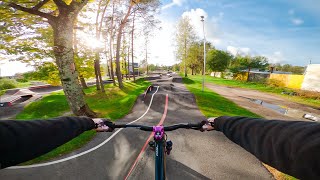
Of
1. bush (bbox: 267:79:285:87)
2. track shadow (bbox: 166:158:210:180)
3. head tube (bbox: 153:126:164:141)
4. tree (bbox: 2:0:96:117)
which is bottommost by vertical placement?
track shadow (bbox: 166:158:210:180)

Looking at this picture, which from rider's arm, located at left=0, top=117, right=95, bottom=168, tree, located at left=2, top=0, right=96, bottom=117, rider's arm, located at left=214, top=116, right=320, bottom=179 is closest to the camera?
rider's arm, located at left=214, top=116, right=320, bottom=179

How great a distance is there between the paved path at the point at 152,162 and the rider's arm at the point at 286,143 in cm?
376

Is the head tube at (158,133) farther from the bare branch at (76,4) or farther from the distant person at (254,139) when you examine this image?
the bare branch at (76,4)

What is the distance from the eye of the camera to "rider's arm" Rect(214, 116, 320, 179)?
1129 mm

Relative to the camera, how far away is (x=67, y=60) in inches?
389

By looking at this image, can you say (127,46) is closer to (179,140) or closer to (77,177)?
(179,140)

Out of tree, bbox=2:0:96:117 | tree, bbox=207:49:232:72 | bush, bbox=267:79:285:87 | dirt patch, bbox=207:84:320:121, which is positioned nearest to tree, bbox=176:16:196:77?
tree, bbox=207:49:232:72

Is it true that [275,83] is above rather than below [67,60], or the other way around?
below

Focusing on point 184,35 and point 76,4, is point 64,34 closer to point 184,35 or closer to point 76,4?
point 76,4

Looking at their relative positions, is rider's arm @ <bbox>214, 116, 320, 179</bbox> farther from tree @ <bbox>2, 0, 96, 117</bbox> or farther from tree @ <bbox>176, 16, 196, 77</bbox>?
tree @ <bbox>176, 16, 196, 77</bbox>

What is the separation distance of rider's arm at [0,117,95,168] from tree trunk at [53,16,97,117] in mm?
8800

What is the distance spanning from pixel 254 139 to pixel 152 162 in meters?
4.47

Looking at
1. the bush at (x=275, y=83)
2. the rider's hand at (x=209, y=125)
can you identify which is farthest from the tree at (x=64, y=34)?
the bush at (x=275, y=83)

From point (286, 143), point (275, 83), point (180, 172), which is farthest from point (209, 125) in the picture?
point (275, 83)
